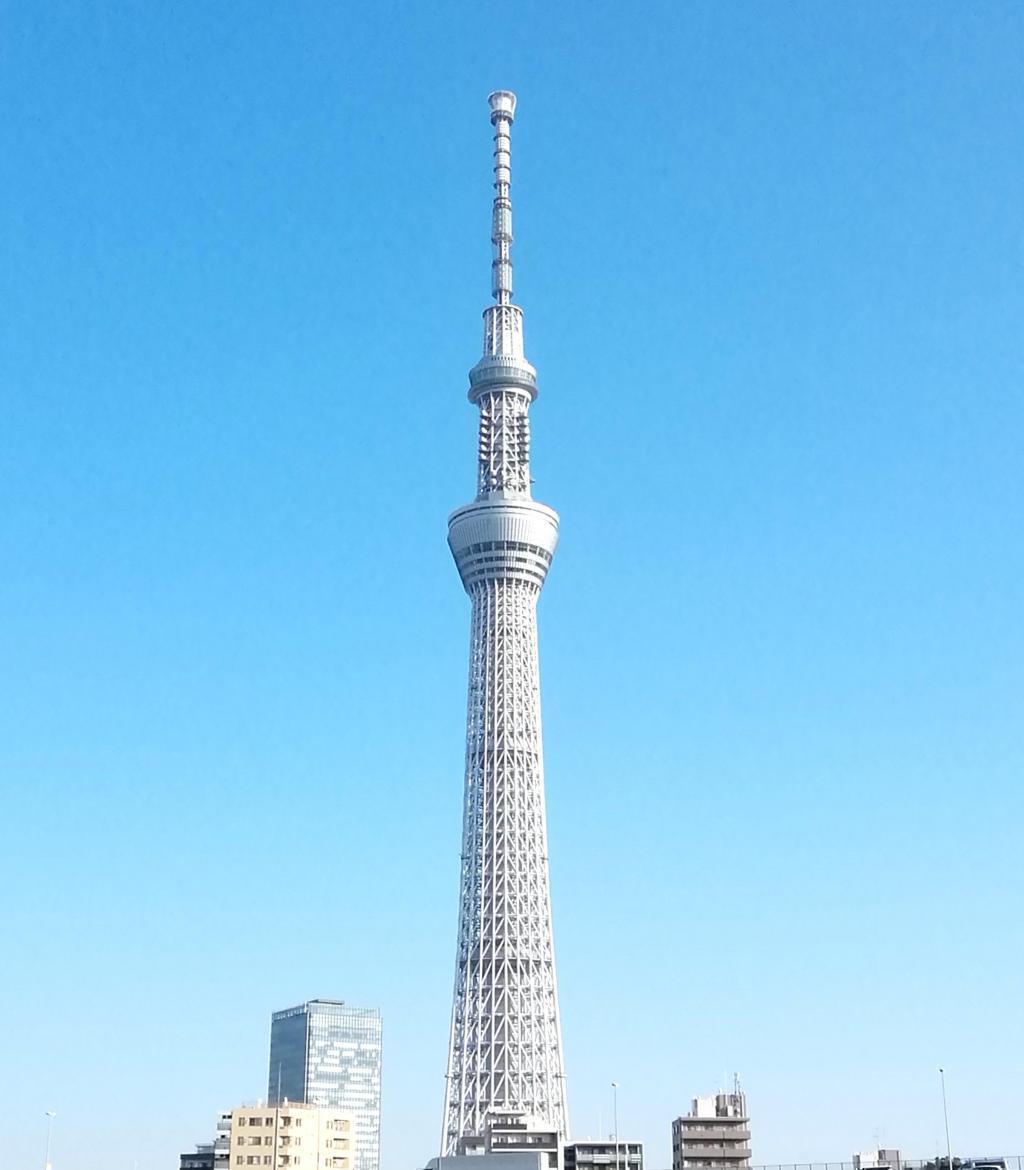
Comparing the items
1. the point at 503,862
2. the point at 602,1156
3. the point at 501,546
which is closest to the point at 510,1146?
the point at 602,1156

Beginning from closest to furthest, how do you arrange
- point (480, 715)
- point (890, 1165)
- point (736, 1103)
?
point (890, 1165), point (736, 1103), point (480, 715)

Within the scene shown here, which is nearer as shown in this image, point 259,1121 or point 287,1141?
point 287,1141

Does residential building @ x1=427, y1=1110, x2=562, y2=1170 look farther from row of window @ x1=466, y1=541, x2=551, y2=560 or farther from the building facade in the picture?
row of window @ x1=466, y1=541, x2=551, y2=560

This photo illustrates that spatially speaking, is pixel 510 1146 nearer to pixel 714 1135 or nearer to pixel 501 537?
pixel 714 1135

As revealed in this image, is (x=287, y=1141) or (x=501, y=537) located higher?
(x=501, y=537)

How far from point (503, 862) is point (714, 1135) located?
39.2 m

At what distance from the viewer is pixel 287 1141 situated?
551 ft

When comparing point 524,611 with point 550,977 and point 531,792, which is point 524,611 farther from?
point 550,977

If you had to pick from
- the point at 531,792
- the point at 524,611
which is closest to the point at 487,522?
the point at 524,611

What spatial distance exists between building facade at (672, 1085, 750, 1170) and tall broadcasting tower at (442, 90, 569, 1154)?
16161mm

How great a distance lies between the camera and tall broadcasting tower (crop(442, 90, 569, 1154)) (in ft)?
587

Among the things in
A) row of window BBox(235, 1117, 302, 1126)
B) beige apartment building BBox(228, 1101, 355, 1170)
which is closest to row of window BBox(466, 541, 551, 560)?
beige apartment building BBox(228, 1101, 355, 1170)

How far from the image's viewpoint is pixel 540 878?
187m

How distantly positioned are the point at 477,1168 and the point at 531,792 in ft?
153
